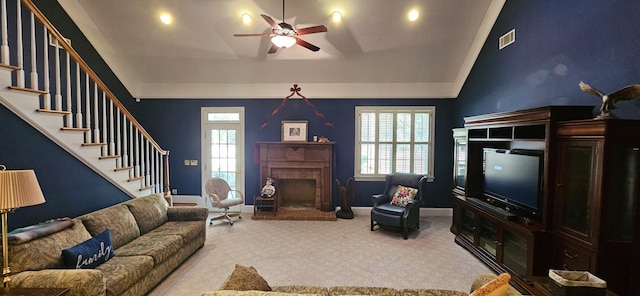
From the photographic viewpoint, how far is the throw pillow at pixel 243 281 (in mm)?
1649

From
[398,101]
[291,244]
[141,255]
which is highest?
[398,101]

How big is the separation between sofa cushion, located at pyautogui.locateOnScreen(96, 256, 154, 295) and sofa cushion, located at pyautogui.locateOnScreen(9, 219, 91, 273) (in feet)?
1.13

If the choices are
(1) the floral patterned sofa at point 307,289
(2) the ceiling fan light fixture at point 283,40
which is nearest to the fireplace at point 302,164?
(2) the ceiling fan light fixture at point 283,40

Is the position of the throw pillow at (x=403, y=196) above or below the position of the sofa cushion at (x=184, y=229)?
above

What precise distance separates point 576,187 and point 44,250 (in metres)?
4.76

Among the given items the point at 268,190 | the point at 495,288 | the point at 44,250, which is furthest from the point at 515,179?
the point at 44,250

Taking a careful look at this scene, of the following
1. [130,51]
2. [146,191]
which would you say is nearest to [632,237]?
[146,191]

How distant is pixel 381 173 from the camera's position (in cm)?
609

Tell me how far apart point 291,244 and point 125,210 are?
2.26 metres

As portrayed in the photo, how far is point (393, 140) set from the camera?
19.8 ft

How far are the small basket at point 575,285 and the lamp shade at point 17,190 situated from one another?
3.62 m

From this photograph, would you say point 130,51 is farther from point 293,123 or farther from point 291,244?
point 291,244

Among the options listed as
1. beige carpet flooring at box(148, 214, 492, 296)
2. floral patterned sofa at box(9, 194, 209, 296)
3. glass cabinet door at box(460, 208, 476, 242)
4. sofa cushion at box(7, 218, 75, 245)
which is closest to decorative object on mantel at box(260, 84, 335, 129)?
beige carpet flooring at box(148, 214, 492, 296)

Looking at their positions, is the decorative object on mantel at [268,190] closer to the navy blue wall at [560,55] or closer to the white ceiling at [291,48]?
the white ceiling at [291,48]
